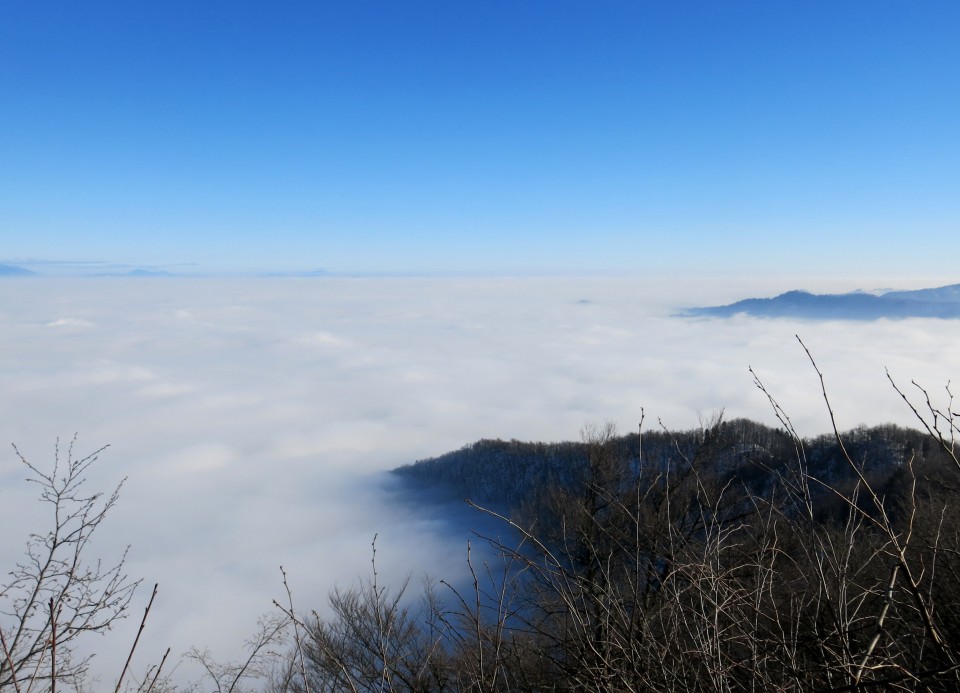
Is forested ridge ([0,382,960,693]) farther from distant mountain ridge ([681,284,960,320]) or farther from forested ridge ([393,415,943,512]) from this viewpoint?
distant mountain ridge ([681,284,960,320])

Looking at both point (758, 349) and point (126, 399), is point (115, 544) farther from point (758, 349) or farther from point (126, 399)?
point (758, 349)

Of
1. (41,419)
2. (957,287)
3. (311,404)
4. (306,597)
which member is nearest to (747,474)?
(306,597)

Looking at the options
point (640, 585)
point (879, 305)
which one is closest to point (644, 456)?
point (640, 585)

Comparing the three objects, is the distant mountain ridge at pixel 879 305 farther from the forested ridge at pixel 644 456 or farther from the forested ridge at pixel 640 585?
the forested ridge at pixel 640 585

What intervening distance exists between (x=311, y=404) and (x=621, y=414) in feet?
271

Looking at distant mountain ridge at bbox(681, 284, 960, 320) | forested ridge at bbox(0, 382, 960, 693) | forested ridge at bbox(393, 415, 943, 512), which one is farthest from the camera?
distant mountain ridge at bbox(681, 284, 960, 320)

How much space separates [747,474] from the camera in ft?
103

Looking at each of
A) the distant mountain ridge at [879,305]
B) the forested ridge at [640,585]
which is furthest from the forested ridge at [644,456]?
the distant mountain ridge at [879,305]

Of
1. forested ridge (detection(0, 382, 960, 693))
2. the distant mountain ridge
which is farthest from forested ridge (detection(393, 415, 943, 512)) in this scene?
the distant mountain ridge

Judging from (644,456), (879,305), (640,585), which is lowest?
(644,456)

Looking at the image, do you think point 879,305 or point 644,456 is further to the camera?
point 879,305

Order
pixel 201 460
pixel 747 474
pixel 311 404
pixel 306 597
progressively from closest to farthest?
pixel 747 474, pixel 306 597, pixel 201 460, pixel 311 404

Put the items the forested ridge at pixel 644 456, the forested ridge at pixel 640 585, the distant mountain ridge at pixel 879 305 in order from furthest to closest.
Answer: the distant mountain ridge at pixel 879 305 → the forested ridge at pixel 644 456 → the forested ridge at pixel 640 585

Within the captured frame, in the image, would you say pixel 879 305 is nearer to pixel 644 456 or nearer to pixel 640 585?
pixel 644 456
